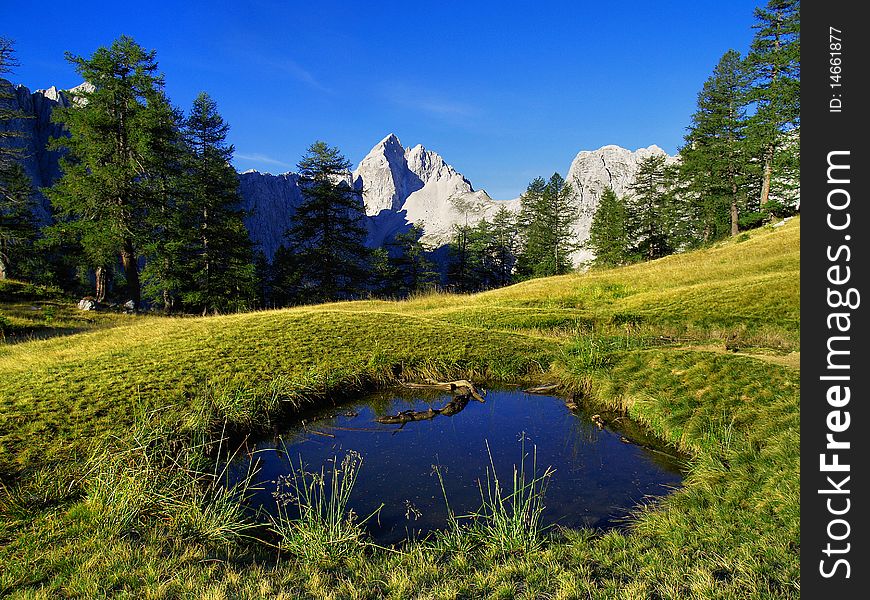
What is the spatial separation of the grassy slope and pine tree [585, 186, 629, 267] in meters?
39.9

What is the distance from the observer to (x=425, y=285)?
6284 cm

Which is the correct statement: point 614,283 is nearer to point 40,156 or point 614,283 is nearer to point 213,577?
point 213,577

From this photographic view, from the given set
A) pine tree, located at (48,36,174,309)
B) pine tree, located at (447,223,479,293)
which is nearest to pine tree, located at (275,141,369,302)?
pine tree, located at (48,36,174,309)

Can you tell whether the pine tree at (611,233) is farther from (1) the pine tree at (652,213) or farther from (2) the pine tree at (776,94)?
(2) the pine tree at (776,94)

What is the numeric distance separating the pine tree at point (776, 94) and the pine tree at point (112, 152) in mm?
52916

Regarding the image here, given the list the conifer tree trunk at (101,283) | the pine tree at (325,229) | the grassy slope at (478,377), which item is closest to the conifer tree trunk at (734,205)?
the grassy slope at (478,377)

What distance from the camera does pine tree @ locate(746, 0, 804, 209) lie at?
40275mm

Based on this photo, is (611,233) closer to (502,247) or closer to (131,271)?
(502,247)

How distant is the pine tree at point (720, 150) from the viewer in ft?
→ 158
